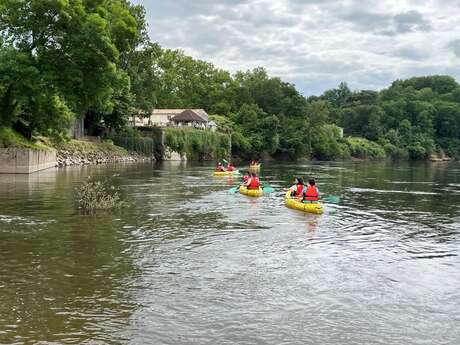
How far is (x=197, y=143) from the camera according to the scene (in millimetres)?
81750

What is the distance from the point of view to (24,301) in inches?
384

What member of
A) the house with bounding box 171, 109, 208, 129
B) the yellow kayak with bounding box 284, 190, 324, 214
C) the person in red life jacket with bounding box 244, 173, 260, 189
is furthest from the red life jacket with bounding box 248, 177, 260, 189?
the house with bounding box 171, 109, 208, 129

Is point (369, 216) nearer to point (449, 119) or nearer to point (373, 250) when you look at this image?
point (373, 250)

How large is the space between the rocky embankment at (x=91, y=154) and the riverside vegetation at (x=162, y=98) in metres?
3.00

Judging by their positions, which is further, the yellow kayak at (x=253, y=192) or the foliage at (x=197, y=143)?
the foliage at (x=197, y=143)

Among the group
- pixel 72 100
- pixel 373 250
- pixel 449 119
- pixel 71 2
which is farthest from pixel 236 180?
pixel 449 119

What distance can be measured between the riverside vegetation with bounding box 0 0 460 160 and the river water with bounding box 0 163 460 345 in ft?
52.1

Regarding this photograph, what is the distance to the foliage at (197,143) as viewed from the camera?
7688 cm

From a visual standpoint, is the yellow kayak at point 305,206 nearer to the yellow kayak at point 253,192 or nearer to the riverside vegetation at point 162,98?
the yellow kayak at point 253,192

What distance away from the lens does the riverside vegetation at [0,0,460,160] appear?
117 feet

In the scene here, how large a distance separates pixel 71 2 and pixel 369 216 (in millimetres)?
25017

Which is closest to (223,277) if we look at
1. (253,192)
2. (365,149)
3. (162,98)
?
(253,192)

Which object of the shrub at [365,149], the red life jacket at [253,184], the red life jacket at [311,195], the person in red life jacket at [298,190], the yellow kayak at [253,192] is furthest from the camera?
the shrub at [365,149]

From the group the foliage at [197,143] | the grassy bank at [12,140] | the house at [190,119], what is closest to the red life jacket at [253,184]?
the grassy bank at [12,140]
